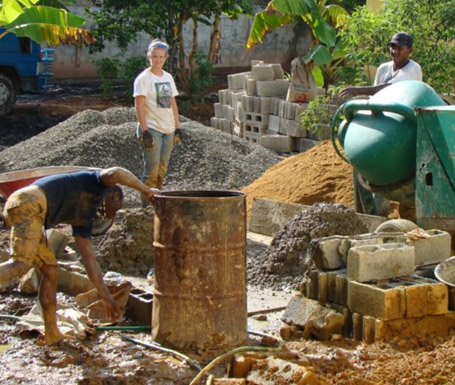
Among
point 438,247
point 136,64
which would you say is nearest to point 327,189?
point 438,247

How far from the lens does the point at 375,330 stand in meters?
5.98

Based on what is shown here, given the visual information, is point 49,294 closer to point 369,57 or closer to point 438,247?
point 438,247

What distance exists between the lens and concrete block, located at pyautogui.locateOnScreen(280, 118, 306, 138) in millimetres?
15125

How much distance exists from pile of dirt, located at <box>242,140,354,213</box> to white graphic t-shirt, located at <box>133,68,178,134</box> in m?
2.06

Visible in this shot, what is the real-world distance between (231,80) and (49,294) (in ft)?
41.7

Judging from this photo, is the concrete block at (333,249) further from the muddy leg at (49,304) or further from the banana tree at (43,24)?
the banana tree at (43,24)

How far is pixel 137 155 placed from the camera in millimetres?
13391

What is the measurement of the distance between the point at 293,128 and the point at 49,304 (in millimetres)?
9810

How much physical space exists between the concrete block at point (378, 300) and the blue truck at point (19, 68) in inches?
567

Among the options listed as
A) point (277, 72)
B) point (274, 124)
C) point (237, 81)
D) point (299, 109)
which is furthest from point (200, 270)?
point (237, 81)

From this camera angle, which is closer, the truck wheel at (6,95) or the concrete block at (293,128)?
the concrete block at (293,128)

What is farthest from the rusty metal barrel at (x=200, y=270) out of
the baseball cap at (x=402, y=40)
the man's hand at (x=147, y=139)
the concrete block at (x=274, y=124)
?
the concrete block at (x=274, y=124)

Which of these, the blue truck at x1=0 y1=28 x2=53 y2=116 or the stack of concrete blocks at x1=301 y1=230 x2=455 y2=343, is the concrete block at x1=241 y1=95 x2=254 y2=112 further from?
the stack of concrete blocks at x1=301 y1=230 x2=455 y2=343

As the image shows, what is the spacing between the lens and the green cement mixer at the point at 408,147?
711 centimetres
